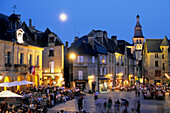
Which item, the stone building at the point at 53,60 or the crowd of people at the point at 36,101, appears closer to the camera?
the crowd of people at the point at 36,101

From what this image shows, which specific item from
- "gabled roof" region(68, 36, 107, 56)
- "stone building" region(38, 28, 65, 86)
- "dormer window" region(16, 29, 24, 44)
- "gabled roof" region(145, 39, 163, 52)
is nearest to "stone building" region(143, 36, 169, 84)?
"gabled roof" region(145, 39, 163, 52)

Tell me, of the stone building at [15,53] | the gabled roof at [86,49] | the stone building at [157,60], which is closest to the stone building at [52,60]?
the gabled roof at [86,49]

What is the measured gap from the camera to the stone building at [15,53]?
30750 mm

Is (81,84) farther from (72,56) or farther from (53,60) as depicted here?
(53,60)

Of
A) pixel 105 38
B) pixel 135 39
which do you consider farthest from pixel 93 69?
pixel 135 39

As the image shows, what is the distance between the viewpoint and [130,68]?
7362cm

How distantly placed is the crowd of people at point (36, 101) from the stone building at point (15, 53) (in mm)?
3328

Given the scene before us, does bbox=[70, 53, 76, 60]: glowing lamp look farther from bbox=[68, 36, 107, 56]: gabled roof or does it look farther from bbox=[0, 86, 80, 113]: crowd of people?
bbox=[0, 86, 80, 113]: crowd of people

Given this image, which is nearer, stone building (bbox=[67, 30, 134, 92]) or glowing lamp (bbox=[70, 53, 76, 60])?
glowing lamp (bbox=[70, 53, 76, 60])

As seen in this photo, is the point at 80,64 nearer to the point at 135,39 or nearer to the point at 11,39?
the point at 11,39

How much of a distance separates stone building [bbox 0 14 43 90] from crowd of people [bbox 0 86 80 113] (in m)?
3.33

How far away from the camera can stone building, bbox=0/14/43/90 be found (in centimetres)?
3075

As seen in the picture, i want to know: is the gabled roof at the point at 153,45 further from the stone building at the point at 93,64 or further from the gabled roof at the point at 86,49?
the gabled roof at the point at 86,49

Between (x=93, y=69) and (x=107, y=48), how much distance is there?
10594 millimetres
